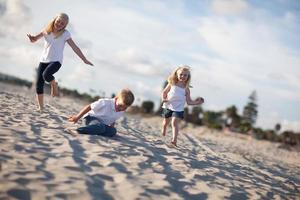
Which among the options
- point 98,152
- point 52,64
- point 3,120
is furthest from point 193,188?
point 52,64

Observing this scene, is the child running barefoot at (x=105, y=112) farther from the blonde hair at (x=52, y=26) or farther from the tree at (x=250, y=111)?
the tree at (x=250, y=111)

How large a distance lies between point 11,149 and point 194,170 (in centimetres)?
251

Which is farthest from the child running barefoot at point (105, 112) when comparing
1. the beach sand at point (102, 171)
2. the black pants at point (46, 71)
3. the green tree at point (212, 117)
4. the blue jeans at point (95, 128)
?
the green tree at point (212, 117)

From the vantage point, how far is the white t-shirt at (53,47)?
7.52m

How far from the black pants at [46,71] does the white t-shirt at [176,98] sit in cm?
229

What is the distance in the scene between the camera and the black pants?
24.9 ft

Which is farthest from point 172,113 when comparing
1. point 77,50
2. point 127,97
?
point 77,50

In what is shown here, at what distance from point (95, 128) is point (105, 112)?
39cm

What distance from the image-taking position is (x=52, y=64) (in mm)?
7566

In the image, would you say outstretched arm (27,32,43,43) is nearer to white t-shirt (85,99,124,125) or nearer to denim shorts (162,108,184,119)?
white t-shirt (85,99,124,125)

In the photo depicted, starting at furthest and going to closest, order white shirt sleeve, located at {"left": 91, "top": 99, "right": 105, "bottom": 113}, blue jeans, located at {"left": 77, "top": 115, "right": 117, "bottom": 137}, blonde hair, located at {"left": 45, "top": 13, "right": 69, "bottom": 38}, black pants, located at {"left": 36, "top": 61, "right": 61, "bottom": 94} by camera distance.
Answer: black pants, located at {"left": 36, "top": 61, "right": 61, "bottom": 94}, blonde hair, located at {"left": 45, "top": 13, "right": 69, "bottom": 38}, white shirt sleeve, located at {"left": 91, "top": 99, "right": 105, "bottom": 113}, blue jeans, located at {"left": 77, "top": 115, "right": 117, "bottom": 137}

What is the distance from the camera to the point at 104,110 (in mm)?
6801

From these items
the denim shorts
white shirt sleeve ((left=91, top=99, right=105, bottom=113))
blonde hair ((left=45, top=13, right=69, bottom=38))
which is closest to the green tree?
the denim shorts

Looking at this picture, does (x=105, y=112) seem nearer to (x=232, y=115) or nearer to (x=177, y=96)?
(x=177, y=96)
